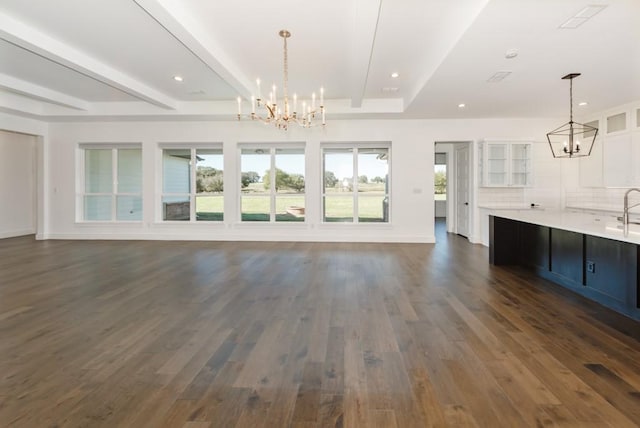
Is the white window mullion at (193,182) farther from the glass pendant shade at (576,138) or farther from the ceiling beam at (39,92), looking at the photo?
the glass pendant shade at (576,138)

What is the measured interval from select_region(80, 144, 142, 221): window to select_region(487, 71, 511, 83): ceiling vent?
7.61 m

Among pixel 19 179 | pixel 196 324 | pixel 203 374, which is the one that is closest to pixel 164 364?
pixel 203 374

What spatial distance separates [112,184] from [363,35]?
730cm

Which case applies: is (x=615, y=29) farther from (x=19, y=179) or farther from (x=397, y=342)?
(x=19, y=179)

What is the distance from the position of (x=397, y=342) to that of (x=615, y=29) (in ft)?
12.4

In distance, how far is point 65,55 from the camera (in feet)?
14.8

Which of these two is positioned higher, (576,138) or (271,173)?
(576,138)

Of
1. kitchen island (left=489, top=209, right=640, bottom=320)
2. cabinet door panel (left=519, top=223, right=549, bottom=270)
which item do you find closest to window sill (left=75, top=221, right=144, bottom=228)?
kitchen island (left=489, top=209, right=640, bottom=320)

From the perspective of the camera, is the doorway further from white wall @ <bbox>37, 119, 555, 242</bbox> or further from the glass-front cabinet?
white wall @ <bbox>37, 119, 555, 242</bbox>

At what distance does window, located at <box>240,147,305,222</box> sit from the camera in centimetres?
810

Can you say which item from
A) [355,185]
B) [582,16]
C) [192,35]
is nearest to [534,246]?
[582,16]

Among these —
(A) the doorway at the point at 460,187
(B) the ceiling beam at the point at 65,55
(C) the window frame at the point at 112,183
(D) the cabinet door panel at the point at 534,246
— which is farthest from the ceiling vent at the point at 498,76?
(C) the window frame at the point at 112,183

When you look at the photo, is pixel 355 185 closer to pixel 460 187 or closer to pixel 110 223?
pixel 460 187

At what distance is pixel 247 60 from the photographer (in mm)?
4941
